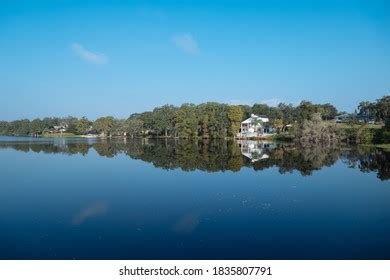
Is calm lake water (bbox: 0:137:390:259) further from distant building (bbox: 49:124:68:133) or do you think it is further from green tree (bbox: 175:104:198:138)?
distant building (bbox: 49:124:68:133)

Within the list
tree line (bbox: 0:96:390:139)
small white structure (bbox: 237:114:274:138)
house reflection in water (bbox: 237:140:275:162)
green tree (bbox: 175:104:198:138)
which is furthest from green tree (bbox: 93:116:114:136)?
house reflection in water (bbox: 237:140:275:162)

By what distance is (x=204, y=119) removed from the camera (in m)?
82.2

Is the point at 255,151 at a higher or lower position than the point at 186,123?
lower

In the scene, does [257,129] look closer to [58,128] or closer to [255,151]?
[255,151]

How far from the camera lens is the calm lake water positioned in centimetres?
896

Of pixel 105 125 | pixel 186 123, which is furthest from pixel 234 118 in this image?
pixel 105 125

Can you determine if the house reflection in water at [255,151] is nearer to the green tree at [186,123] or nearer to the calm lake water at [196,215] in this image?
the calm lake water at [196,215]

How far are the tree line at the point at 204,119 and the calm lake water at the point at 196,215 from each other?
36.7m

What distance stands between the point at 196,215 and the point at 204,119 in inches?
2766

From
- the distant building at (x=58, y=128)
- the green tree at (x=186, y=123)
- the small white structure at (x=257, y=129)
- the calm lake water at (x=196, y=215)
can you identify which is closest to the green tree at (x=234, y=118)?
the small white structure at (x=257, y=129)

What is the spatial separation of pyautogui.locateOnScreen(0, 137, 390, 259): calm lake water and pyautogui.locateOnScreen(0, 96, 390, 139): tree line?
36.7 m

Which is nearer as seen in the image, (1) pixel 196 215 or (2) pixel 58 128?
(1) pixel 196 215

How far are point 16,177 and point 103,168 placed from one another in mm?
6376

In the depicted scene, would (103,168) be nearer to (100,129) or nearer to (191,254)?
(191,254)
